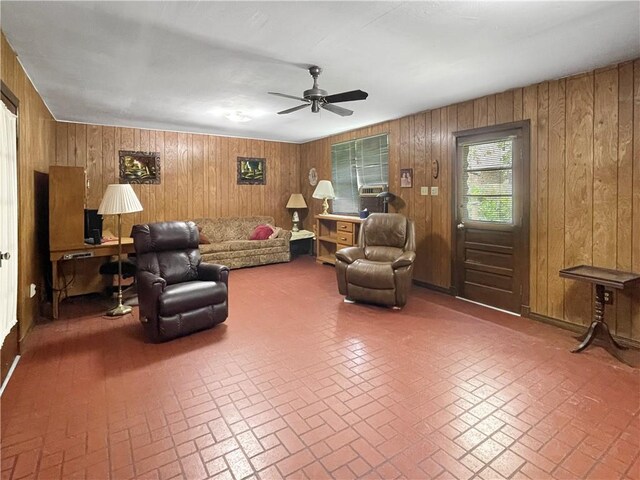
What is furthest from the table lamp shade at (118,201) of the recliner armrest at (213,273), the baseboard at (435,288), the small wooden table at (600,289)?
the small wooden table at (600,289)

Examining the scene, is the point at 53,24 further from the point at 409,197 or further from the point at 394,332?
the point at 409,197

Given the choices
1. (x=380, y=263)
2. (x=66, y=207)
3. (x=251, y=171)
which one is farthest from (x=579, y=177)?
(x=251, y=171)

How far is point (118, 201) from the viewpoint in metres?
3.91

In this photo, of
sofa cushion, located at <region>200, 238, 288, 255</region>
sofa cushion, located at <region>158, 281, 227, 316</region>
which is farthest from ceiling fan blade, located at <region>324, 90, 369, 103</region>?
sofa cushion, located at <region>200, 238, 288, 255</region>

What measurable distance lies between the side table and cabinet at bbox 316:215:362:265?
0.44 metres

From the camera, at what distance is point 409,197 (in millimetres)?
5402

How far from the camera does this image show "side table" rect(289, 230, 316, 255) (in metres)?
7.51

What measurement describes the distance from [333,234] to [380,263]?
2886 millimetres

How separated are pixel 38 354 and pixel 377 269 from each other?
325 centimetres

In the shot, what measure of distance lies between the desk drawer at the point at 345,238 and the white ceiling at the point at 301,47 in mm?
2383

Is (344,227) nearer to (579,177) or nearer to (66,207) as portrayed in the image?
(579,177)

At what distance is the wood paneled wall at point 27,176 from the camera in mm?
2979

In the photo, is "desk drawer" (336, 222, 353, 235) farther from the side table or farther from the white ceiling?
the white ceiling

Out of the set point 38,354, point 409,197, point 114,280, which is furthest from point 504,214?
point 114,280
